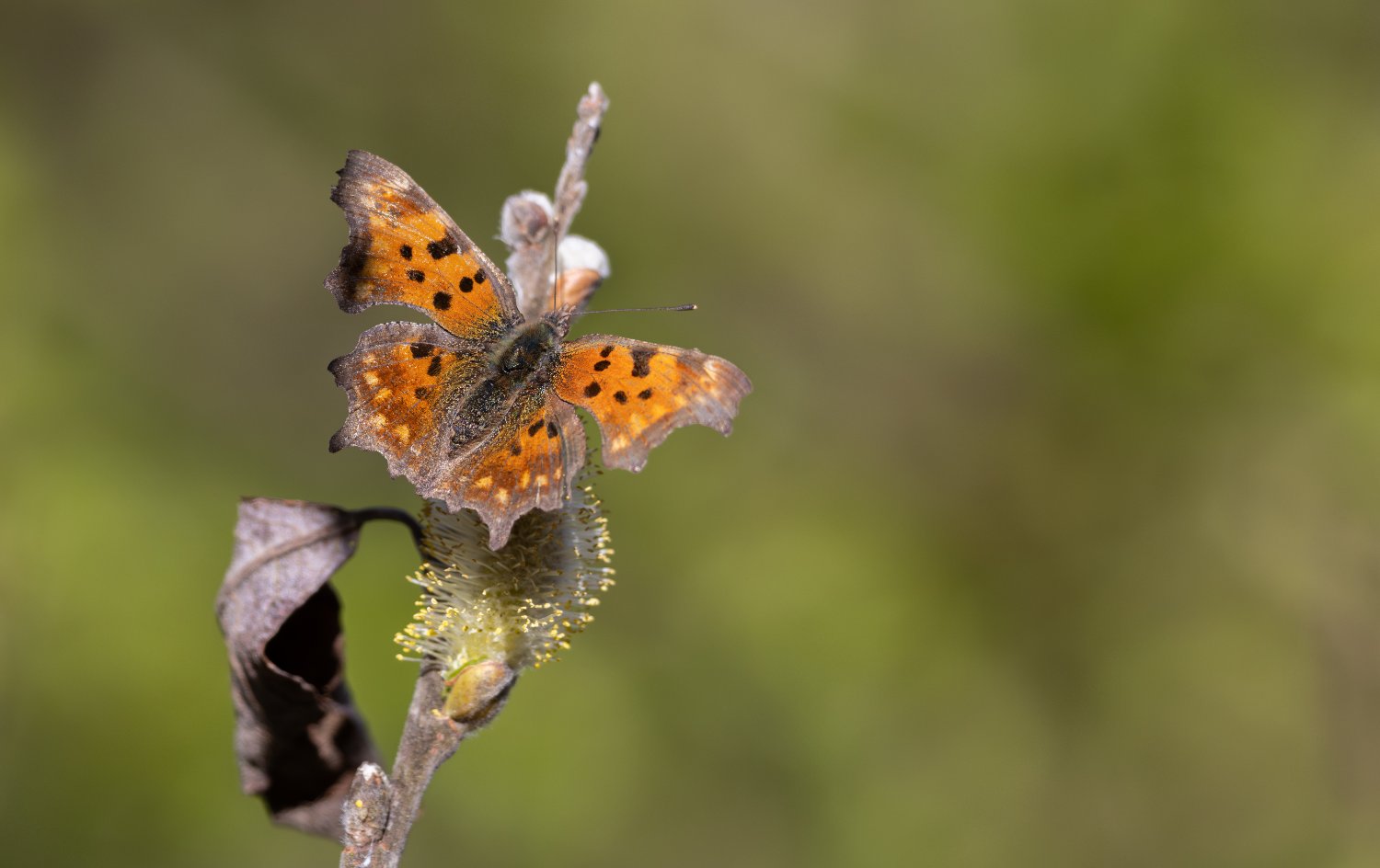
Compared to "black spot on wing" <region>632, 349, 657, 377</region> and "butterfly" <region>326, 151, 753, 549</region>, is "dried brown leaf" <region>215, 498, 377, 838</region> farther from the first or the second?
"black spot on wing" <region>632, 349, 657, 377</region>

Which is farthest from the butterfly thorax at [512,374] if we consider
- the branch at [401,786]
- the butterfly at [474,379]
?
the branch at [401,786]

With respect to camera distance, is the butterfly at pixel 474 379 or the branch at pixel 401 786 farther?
the butterfly at pixel 474 379

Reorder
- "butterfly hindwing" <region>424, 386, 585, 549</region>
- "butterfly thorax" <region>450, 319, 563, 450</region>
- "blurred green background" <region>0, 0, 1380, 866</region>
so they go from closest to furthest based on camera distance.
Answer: "butterfly hindwing" <region>424, 386, 585, 549</region>, "butterfly thorax" <region>450, 319, 563, 450</region>, "blurred green background" <region>0, 0, 1380, 866</region>

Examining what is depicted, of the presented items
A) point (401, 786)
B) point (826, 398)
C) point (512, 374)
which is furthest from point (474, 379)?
point (826, 398)

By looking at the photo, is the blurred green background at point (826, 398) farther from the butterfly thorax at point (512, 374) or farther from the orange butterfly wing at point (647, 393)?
the orange butterfly wing at point (647, 393)

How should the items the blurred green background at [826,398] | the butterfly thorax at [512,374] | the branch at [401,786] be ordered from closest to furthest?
the branch at [401,786], the butterfly thorax at [512,374], the blurred green background at [826,398]

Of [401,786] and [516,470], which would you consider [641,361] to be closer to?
[516,470]

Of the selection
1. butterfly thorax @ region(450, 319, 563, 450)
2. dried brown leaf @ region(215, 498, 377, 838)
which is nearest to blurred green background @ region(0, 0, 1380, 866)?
dried brown leaf @ region(215, 498, 377, 838)
